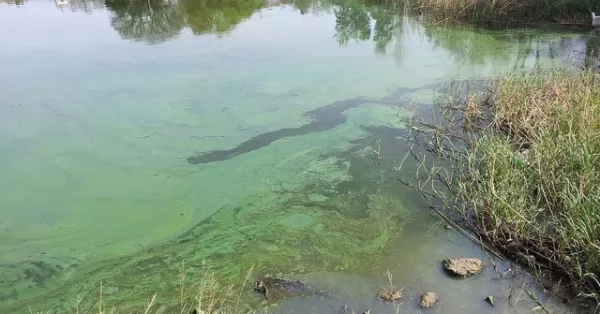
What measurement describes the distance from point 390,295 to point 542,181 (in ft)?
4.03

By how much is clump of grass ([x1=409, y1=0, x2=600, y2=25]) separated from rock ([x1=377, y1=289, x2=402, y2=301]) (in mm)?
6988

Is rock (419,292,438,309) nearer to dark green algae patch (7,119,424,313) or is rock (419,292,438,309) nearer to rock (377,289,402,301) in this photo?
rock (377,289,402,301)

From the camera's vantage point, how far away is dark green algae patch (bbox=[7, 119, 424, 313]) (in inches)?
95.0

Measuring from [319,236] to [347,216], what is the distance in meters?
0.28

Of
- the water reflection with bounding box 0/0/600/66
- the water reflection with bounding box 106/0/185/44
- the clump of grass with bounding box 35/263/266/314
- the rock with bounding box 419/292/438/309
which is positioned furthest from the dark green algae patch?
the water reflection with bounding box 106/0/185/44

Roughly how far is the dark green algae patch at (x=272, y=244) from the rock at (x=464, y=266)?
35 centimetres

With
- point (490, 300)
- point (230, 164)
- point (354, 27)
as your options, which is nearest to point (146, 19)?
point (354, 27)

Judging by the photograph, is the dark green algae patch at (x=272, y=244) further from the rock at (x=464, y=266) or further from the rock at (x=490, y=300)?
the rock at (x=490, y=300)

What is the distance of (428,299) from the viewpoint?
7.39ft

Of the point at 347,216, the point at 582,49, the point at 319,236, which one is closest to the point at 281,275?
the point at 319,236

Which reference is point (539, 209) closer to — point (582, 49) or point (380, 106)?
point (380, 106)

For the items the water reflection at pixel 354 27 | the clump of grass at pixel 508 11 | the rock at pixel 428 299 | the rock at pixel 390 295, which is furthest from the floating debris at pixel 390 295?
the clump of grass at pixel 508 11

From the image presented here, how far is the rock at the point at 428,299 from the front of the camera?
223 cm

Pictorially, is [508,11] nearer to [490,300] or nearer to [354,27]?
[354,27]
